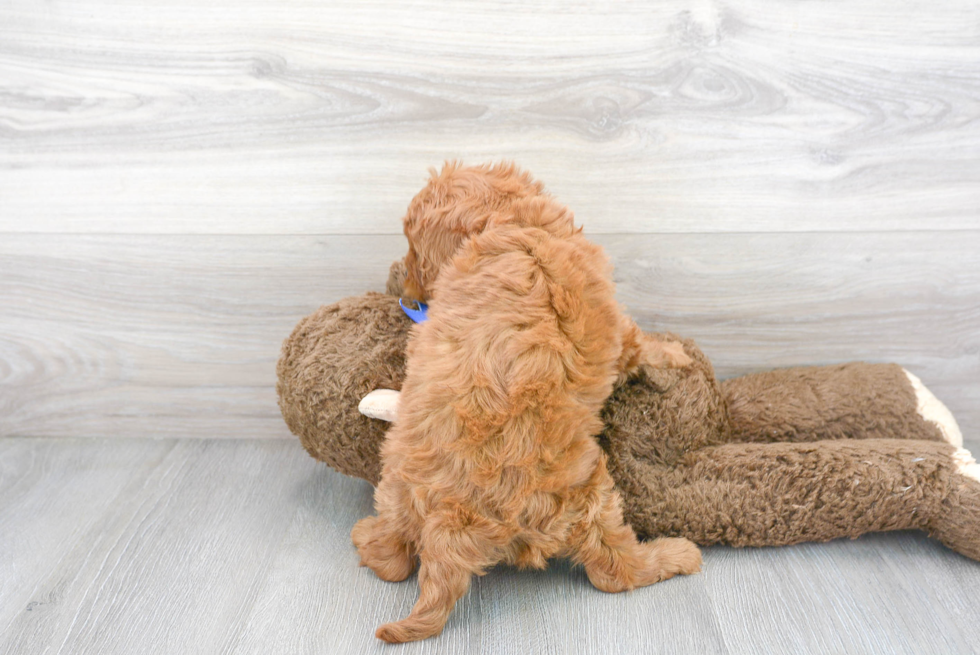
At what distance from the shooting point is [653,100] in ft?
4.13

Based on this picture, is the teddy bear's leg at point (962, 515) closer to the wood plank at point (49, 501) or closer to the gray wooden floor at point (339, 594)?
the gray wooden floor at point (339, 594)

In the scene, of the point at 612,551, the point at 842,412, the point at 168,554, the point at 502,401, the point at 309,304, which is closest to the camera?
the point at 502,401

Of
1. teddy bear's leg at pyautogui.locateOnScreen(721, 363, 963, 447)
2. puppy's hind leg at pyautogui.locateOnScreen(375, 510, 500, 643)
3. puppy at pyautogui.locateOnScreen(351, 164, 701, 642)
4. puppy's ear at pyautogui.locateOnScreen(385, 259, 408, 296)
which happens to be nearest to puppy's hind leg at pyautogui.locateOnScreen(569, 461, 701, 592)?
puppy at pyautogui.locateOnScreen(351, 164, 701, 642)

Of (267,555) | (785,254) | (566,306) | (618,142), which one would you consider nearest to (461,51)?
(618,142)

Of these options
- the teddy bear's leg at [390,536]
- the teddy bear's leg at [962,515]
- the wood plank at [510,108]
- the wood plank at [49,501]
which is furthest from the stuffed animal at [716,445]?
the wood plank at [49,501]

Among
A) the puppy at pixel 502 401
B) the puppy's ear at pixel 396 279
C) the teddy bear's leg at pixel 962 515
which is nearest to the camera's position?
the puppy at pixel 502 401

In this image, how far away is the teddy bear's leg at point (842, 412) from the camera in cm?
123

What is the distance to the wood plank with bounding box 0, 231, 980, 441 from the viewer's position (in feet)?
4.36

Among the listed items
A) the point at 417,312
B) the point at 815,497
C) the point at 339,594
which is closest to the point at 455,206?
the point at 417,312

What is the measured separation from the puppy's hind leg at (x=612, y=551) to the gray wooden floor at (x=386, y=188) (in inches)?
3.6

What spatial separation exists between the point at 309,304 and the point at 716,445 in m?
0.80

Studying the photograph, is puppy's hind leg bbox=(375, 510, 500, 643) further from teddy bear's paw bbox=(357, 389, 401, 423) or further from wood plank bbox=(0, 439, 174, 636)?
wood plank bbox=(0, 439, 174, 636)

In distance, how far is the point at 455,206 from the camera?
0.96 m

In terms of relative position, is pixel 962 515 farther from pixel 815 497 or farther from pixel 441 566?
pixel 441 566
